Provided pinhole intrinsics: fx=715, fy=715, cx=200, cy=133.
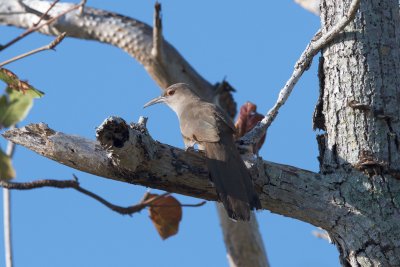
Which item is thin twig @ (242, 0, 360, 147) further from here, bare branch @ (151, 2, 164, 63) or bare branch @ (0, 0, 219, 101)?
bare branch @ (0, 0, 219, 101)

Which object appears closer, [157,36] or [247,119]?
→ [247,119]

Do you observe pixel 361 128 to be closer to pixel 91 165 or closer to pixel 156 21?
pixel 91 165

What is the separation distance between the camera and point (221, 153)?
4.34 m

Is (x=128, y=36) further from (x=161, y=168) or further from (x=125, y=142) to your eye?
(x=125, y=142)

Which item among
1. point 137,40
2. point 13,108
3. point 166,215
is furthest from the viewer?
point 137,40

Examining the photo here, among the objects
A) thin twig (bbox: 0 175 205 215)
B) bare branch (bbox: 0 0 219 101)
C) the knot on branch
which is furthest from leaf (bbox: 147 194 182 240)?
the knot on branch

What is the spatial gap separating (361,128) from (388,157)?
0.23 meters

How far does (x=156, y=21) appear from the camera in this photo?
648 cm

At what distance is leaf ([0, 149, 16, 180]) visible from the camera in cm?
183

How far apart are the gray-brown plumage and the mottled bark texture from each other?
1.66 ft

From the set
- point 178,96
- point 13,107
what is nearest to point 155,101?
point 178,96

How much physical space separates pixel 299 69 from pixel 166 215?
1794 mm

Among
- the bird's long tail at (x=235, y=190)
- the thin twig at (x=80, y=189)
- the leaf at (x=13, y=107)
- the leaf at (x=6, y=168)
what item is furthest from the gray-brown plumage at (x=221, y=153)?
the leaf at (x=6, y=168)

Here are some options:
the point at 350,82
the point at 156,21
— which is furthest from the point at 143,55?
the point at 350,82
